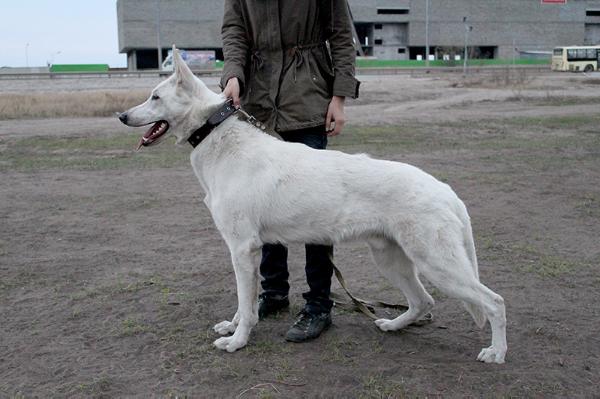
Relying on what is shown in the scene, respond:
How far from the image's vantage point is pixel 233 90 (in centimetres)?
462

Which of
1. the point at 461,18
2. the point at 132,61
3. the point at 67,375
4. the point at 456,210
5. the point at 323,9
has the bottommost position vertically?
the point at 67,375

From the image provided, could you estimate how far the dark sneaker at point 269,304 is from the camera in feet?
16.5

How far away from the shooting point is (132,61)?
80.3m

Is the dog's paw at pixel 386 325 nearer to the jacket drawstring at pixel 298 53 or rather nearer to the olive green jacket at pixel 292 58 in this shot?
the olive green jacket at pixel 292 58

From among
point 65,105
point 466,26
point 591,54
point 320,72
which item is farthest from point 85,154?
point 466,26

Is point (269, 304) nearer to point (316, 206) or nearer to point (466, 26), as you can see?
point (316, 206)

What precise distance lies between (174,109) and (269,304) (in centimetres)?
172

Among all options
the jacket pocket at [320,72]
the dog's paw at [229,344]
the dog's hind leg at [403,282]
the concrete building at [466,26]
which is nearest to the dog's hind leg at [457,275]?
the dog's hind leg at [403,282]

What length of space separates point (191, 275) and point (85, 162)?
8.23 metres

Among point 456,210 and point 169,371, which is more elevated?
point 456,210

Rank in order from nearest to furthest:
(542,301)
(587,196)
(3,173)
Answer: (542,301) < (587,196) < (3,173)

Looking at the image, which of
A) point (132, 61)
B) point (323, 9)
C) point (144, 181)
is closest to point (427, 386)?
point (323, 9)

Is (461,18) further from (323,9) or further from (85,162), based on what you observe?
(323,9)

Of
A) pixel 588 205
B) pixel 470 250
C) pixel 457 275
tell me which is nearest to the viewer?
pixel 457 275
